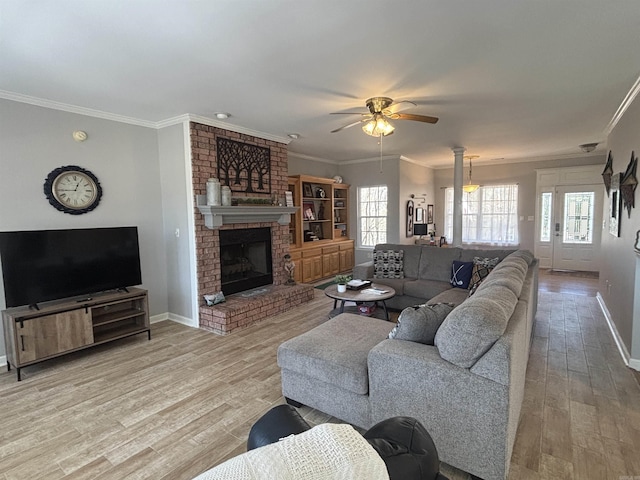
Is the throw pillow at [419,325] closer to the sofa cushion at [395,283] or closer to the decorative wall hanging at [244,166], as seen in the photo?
the sofa cushion at [395,283]

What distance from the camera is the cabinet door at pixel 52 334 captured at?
2.96 meters

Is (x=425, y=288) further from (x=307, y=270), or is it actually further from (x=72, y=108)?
(x=72, y=108)

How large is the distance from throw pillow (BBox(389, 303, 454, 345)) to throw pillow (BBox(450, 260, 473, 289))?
8.40 feet

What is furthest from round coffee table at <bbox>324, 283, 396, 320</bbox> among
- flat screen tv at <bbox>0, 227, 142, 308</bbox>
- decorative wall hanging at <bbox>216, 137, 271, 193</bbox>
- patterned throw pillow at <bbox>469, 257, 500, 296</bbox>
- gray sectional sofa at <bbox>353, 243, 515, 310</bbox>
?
flat screen tv at <bbox>0, 227, 142, 308</bbox>

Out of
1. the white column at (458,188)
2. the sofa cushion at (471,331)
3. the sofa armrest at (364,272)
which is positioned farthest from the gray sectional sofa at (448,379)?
the white column at (458,188)

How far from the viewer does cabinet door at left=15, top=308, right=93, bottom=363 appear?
296 centimetres

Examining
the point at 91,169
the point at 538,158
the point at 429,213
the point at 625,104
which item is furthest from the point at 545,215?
the point at 91,169

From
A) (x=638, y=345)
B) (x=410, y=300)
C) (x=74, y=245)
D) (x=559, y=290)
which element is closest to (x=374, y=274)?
(x=410, y=300)

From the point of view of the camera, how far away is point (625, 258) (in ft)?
11.3

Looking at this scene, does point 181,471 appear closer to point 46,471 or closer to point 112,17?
point 46,471

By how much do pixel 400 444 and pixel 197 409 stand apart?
2.09 meters

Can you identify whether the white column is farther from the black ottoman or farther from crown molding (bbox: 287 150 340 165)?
the black ottoman

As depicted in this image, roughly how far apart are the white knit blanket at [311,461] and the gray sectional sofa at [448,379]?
4.05ft

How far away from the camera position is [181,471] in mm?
1898
